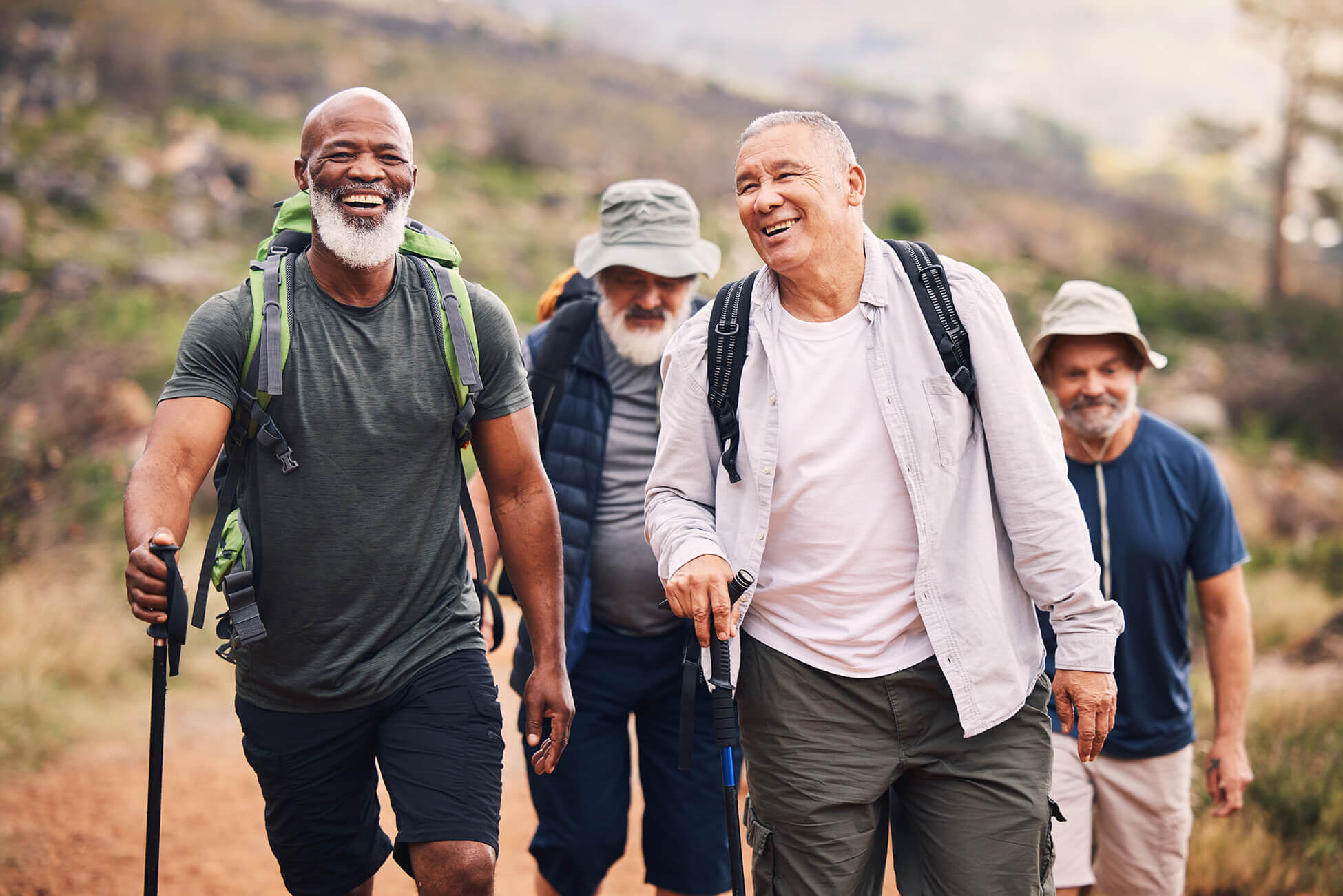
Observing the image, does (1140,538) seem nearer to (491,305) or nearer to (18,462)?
(491,305)

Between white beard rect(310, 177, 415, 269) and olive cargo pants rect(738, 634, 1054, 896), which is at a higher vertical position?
white beard rect(310, 177, 415, 269)

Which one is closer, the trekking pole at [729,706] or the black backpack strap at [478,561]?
the trekking pole at [729,706]

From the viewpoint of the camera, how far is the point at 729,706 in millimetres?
2508

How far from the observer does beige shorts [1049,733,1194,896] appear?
3352 millimetres

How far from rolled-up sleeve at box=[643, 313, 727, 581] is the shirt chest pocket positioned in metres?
0.52

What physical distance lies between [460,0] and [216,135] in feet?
106

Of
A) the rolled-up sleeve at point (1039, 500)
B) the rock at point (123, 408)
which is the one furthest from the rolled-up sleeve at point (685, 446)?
the rock at point (123, 408)

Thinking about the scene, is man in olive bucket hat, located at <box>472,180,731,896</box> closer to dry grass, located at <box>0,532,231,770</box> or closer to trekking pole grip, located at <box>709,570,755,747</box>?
trekking pole grip, located at <box>709,570,755,747</box>

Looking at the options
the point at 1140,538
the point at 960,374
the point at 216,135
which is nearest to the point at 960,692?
the point at 960,374

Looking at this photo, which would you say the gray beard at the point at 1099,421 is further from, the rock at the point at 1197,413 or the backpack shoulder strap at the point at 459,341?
the rock at the point at 1197,413

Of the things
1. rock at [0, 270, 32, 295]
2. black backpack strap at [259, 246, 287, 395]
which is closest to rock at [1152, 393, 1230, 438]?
rock at [0, 270, 32, 295]

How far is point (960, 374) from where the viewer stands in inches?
94.3

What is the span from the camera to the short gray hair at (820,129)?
2.54 metres

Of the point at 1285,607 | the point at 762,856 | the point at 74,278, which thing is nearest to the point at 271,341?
the point at 762,856
